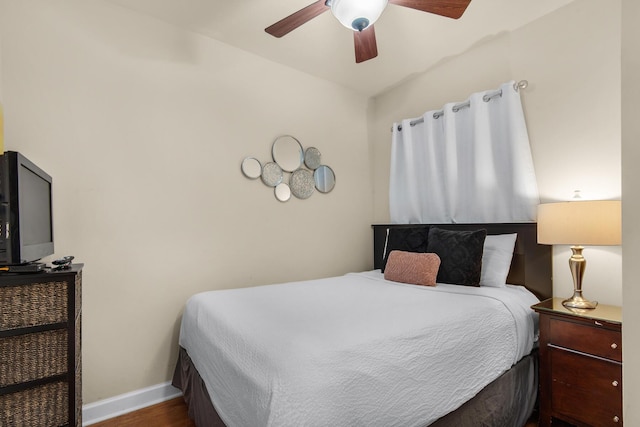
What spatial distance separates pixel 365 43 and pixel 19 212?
1.90m

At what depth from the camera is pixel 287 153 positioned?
289 cm

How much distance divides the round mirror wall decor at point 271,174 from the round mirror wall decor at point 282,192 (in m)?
0.05

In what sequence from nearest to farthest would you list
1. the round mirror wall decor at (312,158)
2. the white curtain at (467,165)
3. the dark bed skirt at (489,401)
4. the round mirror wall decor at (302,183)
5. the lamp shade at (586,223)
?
the dark bed skirt at (489,401), the lamp shade at (586,223), the white curtain at (467,165), the round mirror wall decor at (302,183), the round mirror wall decor at (312,158)

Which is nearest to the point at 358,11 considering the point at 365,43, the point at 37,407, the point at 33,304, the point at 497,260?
the point at 365,43

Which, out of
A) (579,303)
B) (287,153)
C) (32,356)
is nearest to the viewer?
(32,356)

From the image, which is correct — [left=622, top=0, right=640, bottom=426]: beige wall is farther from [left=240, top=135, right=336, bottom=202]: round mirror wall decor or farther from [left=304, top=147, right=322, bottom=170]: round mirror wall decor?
[left=304, top=147, right=322, bottom=170]: round mirror wall decor

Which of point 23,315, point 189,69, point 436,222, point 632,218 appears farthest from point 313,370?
point 189,69

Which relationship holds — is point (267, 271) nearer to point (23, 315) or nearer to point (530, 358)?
point (23, 315)

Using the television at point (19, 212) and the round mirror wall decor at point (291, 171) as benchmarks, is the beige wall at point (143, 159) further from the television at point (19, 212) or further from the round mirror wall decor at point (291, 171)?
the television at point (19, 212)

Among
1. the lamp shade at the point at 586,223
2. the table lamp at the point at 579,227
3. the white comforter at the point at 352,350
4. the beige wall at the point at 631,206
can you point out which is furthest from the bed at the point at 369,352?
the beige wall at the point at 631,206

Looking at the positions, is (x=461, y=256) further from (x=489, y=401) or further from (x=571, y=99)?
(x=571, y=99)

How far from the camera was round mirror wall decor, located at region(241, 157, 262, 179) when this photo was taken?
264 cm

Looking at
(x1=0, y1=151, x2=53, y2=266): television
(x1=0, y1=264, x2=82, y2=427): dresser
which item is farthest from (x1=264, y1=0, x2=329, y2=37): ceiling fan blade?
(x1=0, y1=264, x2=82, y2=427): dresser

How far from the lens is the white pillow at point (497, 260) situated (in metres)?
2.19
